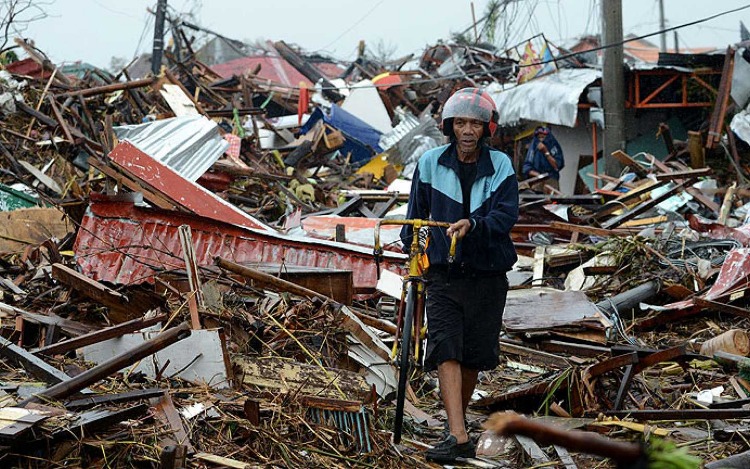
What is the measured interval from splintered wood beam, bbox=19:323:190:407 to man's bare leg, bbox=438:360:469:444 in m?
1.57

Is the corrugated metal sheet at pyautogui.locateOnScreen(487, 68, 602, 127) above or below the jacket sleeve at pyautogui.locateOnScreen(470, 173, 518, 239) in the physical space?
above

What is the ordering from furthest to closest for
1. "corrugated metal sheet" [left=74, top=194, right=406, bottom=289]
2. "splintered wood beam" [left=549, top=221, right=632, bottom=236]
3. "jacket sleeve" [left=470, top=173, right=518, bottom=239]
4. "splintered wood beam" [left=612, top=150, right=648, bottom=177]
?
"splintered wood beam" [left=612, top=150, right=648, bottom=177] < "splintered wood beam" [left=549, top=221, right=632, bottom=236] < "corrugated metal sheet" [left=74, top=194, right=406, bottom=289] < "jacket sleeve" [left=470, top=173, right=518, bottom=239]

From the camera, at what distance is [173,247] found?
8797 millimetres

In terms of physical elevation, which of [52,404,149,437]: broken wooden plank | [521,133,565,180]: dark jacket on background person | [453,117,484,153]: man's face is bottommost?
[52,404,149,437]: broken wooden plank

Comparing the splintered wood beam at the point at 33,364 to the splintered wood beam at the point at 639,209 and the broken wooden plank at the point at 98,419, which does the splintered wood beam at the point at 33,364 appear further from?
the splintered wood beam at the point at 639,209

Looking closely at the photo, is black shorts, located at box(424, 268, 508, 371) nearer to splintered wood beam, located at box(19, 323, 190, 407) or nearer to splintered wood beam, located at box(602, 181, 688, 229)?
splintered wood beam, located at box(19, 323, 190, 407)

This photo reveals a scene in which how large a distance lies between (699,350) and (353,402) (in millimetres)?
3655

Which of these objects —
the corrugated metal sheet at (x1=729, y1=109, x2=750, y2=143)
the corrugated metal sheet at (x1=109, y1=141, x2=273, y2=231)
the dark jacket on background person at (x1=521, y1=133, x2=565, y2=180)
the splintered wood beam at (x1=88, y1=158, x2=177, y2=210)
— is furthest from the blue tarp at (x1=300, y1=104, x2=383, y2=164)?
the splintered wood beam at (x1=88, y1=158, x2=177, y2=210)

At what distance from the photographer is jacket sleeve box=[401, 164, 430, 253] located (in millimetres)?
5410

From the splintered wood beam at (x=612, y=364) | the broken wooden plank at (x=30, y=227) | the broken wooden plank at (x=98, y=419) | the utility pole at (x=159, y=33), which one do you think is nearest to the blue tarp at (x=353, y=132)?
the utility pole at (x=159, y=33)

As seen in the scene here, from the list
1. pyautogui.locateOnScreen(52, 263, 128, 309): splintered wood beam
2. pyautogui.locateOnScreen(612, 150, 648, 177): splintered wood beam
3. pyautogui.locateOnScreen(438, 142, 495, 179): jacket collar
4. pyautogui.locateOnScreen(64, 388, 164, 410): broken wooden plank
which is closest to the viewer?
pyautogui.locateOnScreen(64, 388, 164, 410): broken wooden plank

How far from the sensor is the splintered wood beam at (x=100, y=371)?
4.61 meters

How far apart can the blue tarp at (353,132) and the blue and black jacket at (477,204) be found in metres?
14.6

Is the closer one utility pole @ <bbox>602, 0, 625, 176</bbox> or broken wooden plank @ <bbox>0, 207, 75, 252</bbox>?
broken wooden plank @ <bbox>0, 207, 75, 252</bbox>
